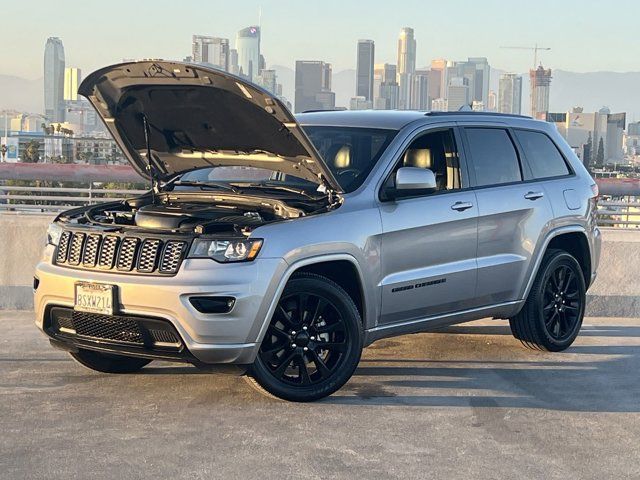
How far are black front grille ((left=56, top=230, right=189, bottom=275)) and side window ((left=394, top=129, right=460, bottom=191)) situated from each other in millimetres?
2022

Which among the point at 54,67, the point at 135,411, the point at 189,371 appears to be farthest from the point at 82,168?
the point at 54,67

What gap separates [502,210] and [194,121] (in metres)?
2.33

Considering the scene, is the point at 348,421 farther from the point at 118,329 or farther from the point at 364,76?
the point at 364,76

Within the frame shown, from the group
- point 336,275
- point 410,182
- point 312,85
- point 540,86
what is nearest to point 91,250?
point 336,275

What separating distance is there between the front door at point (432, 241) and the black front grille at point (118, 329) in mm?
1518

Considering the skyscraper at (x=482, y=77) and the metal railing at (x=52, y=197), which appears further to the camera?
the skyscraper at (x=482, y=77)

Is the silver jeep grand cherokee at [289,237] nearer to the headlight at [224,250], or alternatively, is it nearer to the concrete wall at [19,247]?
the headlight at [224,250]

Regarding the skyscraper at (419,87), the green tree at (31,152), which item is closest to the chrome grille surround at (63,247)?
the green tree at (31,152)

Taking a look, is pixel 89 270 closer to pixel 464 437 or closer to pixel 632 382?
pixel 464 437

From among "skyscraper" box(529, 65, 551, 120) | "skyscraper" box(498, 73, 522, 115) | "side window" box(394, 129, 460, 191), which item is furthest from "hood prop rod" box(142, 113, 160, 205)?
"skyscraper" box(529, 65, 551, 120)

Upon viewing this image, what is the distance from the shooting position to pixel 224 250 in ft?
21.3

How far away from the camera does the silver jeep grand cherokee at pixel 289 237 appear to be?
6.52 metres

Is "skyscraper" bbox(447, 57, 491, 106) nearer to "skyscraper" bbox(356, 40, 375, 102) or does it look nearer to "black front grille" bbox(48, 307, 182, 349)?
"skyscraper" bbox(356, 40, 375, 102)

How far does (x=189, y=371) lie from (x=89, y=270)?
127cm
